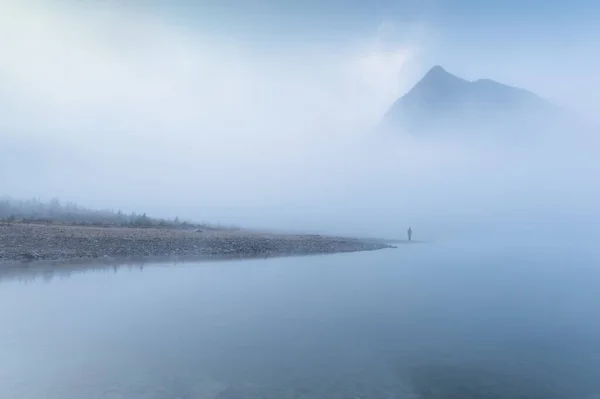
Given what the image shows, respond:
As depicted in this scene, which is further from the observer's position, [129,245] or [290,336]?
[129,245]

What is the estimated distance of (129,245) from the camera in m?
33.9

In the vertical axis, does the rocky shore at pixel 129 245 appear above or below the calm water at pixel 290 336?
above

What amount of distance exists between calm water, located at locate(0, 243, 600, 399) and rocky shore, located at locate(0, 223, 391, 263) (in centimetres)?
494

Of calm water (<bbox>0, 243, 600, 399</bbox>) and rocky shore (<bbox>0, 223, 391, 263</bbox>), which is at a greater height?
rocky shore (<bbox>0, 223, 391, 263</bbox>)

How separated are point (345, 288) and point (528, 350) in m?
11.1

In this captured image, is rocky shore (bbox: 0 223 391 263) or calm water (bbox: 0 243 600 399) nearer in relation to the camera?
calm water (bbox: 0 243 600 399)

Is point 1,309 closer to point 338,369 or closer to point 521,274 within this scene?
point 338,369

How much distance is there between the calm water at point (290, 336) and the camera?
11023 mm

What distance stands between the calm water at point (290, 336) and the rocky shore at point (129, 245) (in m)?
4.94

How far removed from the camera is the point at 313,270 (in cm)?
3052

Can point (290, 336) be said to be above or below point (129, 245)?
below

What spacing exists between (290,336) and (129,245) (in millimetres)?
22704

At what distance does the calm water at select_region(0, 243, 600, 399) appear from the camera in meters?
11.0

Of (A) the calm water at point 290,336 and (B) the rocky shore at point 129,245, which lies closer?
(A) the calm water at point 290,336
